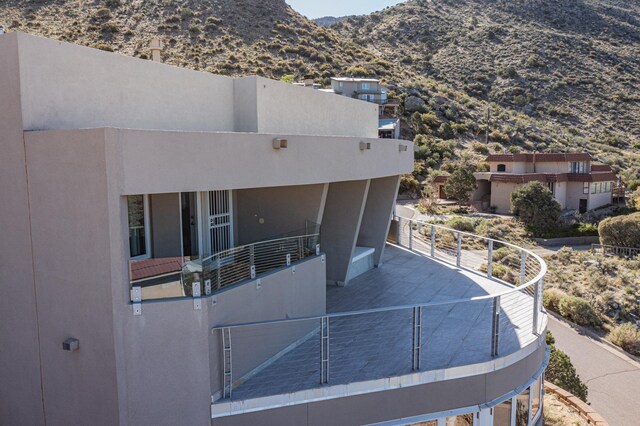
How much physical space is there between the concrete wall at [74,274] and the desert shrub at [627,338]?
763 inches

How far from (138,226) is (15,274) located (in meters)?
1.74

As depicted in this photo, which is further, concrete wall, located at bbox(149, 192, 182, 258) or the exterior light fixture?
the exterior light fixture

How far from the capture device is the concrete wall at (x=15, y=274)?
676 centimetres

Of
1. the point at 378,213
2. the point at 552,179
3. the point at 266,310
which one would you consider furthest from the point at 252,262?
the point at 552,179

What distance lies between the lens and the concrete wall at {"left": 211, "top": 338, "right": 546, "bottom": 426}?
6.67 metres

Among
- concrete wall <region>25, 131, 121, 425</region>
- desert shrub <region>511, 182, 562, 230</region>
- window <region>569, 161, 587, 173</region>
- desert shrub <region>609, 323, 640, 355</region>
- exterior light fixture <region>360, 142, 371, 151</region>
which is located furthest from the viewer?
window <region>569, 161, 587, 173</region>

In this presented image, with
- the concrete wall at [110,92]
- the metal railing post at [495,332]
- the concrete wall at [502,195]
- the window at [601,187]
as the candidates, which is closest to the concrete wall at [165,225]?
the concrete wall at [110,92]

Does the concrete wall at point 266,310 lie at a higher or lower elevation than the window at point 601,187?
higher

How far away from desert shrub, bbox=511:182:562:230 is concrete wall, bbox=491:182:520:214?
3357 millimetres

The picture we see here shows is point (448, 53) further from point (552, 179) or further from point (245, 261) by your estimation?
point (245, 261)

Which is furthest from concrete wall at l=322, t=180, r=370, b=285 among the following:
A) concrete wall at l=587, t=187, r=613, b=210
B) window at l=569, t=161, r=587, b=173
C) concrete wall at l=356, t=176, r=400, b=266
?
window at l=569, t=161, r=587, b=173

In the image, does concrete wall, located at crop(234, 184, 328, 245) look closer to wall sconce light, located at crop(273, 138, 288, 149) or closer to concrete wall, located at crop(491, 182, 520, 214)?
wall sconce light, located at crop(273, 138, 288, 149)

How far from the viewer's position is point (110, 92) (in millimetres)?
8391

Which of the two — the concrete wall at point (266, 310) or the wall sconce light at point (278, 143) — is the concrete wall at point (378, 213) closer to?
the concrete wall at point (266, 310)
